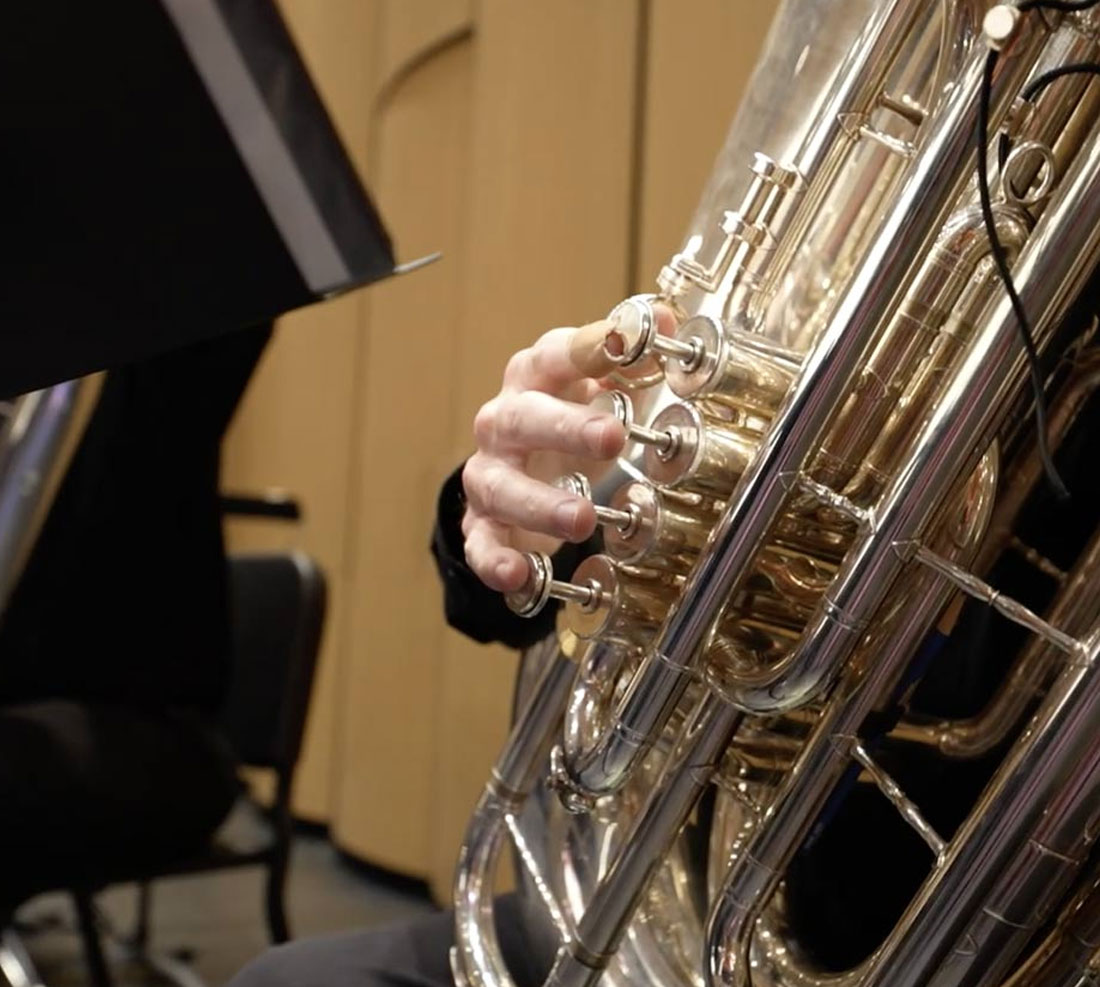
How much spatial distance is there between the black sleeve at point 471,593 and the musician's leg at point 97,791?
0.43m

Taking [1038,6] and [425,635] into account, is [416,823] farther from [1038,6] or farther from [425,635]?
[1038,6]

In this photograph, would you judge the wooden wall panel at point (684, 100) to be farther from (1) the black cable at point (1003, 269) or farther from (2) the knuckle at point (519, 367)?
(1) the black cable at point (1003, 269)

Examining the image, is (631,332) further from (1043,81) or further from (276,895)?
(276,895)

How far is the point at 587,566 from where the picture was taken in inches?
19.7

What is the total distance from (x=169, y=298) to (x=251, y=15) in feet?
0.41

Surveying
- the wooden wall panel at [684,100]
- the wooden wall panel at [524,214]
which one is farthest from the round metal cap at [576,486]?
the wooden wall panel at [524,214]

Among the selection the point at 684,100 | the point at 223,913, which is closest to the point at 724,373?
the point at 684,100

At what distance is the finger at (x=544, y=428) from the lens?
481 mm

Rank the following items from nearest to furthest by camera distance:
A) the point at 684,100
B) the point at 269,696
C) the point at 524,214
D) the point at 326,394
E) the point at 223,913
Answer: the point at 269,696, the point at 684,100, the point at 524,214, the point at 223,913, the point at 326,394

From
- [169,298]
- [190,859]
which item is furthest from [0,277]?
[190,859]

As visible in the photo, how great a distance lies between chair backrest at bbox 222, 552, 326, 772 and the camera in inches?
47.8

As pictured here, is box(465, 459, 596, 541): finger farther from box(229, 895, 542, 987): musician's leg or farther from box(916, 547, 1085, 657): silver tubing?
box(229, 895, 542, 987): musician's leg

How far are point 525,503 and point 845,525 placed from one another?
12 centimetres

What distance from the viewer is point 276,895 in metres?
1.22
